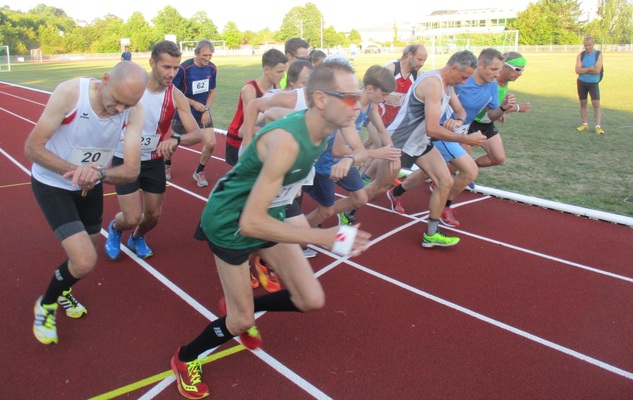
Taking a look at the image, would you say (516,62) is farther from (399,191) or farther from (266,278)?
(266,278)

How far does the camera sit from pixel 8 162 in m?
9.21

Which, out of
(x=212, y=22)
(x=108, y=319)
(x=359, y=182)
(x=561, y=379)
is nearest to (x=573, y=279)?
(x=561, y=379)

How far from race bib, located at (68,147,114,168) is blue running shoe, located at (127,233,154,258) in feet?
4.96

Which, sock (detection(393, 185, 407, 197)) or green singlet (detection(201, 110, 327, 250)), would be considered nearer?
green singlet (detection(201, 110, 327, 250))

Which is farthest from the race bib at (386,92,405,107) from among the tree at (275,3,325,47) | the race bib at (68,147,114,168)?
the tree at (275,3,325,47)

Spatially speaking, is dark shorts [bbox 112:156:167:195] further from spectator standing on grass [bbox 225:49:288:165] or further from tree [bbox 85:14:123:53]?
tree [bbox 85:14:123:53]

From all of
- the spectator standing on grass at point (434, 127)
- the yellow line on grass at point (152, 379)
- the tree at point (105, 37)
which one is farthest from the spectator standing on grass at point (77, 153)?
the tree at point (105, 37)

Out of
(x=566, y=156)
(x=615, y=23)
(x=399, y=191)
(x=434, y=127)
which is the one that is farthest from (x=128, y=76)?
(x=615, y=23)

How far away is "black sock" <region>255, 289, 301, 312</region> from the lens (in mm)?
3070

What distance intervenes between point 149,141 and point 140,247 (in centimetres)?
109

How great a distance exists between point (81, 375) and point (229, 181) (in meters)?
1.66

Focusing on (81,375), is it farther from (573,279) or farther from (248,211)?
(573,279)

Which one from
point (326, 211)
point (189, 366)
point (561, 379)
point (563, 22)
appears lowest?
point (561, 379)

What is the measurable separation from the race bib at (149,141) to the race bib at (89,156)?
987 millimetres
